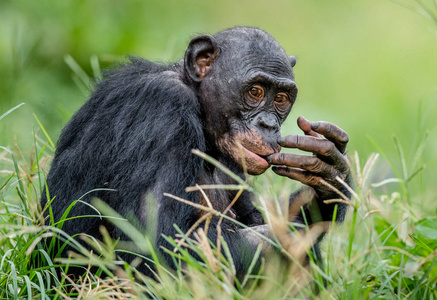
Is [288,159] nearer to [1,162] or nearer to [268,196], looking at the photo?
[268,196]

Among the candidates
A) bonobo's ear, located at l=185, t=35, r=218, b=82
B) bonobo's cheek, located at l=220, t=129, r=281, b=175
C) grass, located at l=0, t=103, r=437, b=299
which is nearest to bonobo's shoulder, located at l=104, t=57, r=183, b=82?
bonobo's ear, located at l=185, t=35, r=218, b=82

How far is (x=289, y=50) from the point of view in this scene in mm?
14953

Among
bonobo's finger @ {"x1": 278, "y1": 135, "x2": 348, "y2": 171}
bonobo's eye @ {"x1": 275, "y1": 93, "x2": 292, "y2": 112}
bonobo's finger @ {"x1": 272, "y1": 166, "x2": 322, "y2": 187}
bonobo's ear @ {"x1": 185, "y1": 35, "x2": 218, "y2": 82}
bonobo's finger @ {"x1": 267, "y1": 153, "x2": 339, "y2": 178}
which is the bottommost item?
bonobo's finger @ {"x1": 272, "y1": 166, "x2": 322, "y2": 187}

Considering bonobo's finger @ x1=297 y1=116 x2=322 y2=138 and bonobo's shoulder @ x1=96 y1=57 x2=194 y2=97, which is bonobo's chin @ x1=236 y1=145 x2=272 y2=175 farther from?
bonobo's shoulder @ x1=96 y1=57 x2=194 y2=97

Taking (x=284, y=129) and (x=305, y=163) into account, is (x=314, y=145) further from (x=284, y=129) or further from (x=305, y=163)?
(x=284, y=129)

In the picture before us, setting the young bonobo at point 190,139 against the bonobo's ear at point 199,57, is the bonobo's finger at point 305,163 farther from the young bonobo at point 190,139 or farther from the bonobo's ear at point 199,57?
the bonobo's ear at point 199,57

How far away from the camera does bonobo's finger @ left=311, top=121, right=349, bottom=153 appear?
5.25m

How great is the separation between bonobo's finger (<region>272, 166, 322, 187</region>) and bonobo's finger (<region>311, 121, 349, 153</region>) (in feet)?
1.02

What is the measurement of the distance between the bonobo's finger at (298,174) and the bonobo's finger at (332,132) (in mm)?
310

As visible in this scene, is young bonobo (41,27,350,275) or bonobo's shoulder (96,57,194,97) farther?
bonobo's shoulder (96,57,194,97)

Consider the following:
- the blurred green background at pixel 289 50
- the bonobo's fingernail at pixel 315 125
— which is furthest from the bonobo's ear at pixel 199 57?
the blurred green background at pixel 289 50

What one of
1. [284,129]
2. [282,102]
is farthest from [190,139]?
[284,129]

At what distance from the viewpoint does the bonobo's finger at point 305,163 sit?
5328 millimetres

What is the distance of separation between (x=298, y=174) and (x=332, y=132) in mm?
425
